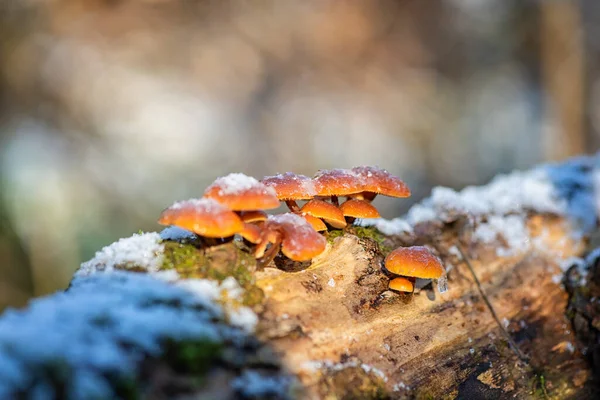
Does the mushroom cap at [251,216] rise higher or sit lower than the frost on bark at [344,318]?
higher

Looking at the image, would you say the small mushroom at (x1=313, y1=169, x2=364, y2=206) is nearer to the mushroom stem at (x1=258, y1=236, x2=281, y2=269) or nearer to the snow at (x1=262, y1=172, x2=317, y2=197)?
the snow at (x1=262, y1=172, x2=317, y2=197)

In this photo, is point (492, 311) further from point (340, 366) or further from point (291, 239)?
point (291, 239)

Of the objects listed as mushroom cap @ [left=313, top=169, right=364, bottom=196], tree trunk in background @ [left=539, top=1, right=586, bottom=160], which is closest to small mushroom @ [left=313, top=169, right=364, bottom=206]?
mushroom cap @ [left=313, top=169, right=364, bottom=196]

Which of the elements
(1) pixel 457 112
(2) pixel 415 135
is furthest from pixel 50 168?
(1) pixel 457 112

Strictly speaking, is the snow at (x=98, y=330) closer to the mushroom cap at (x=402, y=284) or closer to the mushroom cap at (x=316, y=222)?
the mushroom cap at (x=316, y=222)

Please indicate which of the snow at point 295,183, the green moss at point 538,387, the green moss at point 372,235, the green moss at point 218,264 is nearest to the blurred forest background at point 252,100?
the green moss at point 372,235

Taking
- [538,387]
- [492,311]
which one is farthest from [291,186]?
[538,387]
